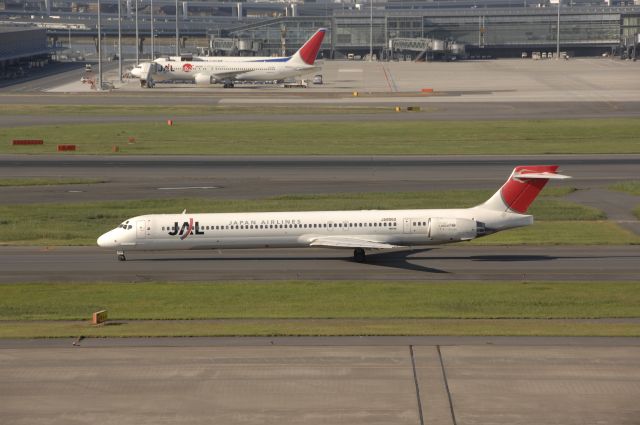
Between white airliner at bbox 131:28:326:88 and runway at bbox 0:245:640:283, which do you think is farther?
white airliner at bbox 131:28:326:88

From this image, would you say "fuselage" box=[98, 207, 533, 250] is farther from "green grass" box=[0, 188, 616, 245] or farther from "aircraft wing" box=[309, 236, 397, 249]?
"green grass" box=[0, 188, 616, 245]

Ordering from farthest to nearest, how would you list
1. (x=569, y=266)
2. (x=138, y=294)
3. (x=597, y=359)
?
(x=569, y=266)
(x=138, y=294)
(x=597, y=359)

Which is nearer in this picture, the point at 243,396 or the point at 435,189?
the point at 243,396

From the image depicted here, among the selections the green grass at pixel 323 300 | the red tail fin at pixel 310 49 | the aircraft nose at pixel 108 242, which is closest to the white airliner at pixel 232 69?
the red tail fin at pixel 310 49

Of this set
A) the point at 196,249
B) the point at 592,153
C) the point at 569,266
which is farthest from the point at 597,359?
the point at 592,153

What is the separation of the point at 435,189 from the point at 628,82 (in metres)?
101

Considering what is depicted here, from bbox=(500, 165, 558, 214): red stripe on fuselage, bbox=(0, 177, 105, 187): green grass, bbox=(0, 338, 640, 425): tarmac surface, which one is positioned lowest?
bbox=(0, 338, 640, 425): tarmac surface

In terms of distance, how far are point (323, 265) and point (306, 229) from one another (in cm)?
220

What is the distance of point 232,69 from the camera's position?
566ft

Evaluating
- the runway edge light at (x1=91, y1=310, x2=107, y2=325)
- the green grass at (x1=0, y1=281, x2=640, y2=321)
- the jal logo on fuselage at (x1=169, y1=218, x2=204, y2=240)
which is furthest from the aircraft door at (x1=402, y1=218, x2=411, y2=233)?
the runway edge light at (x1=91, y1=310, x2=107, y2=325)

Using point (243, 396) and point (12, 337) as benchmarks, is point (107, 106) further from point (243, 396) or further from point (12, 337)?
point (243, 396)

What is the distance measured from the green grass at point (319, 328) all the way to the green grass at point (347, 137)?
184 feet

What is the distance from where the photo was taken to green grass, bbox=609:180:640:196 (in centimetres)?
7981

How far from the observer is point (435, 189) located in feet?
267
